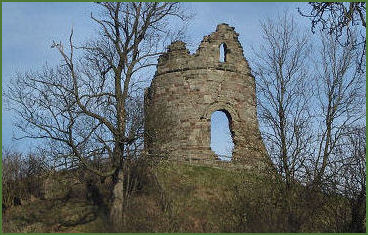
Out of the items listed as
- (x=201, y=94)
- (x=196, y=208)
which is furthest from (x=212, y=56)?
(x=196, y=208)

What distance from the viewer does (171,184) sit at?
16109mm

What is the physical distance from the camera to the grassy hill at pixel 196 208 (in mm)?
11008

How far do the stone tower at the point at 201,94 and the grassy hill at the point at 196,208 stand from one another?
1.19 m

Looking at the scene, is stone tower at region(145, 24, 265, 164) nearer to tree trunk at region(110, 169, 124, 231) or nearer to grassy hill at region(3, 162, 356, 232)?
grassy hill at region(3, 162, 356, 232)

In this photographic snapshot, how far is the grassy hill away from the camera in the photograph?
11008 millimetres

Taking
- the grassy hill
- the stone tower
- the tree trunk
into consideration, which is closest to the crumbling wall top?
the stone tower

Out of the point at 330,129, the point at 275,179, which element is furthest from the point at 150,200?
the point at 330,129

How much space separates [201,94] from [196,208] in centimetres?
592

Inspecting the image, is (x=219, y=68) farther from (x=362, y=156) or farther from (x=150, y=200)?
(x=362, y=156)

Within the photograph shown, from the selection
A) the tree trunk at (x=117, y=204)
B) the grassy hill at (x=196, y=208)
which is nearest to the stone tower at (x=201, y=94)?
the grassy hill at (x=196, y=208)

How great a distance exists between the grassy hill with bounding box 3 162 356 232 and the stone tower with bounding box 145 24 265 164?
47.0 inches

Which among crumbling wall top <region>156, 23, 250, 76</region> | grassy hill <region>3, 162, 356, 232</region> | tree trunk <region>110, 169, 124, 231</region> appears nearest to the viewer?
grassy hill <region>3, 162, 356, 232</region>

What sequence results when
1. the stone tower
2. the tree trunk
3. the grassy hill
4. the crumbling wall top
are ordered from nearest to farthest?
the grassy hill < the tree trunk < the stone tower < the crumbling wall top

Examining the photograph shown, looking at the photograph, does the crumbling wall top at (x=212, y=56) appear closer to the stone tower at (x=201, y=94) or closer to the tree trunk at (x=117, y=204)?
the stone tower at (x=201, y=94)
